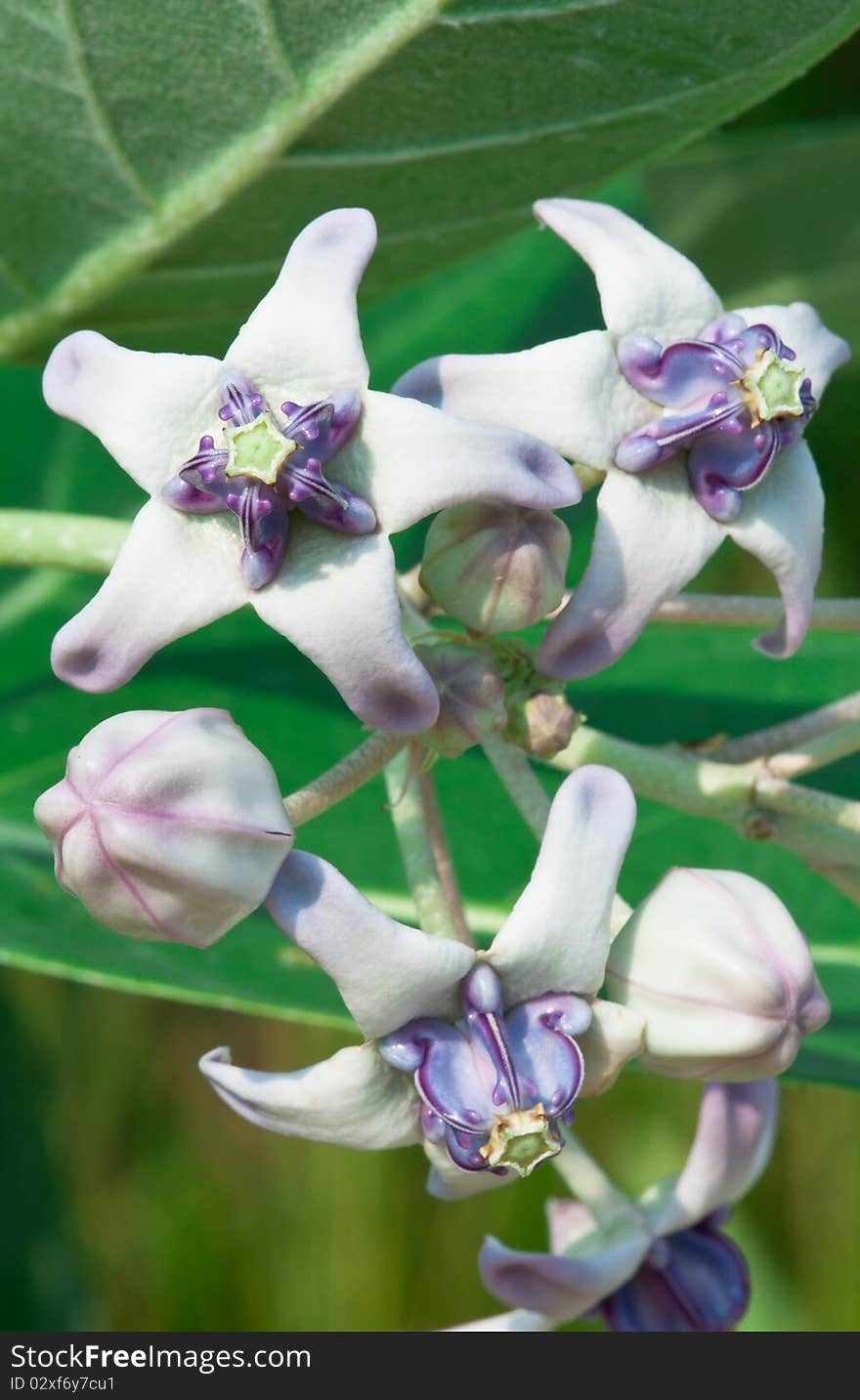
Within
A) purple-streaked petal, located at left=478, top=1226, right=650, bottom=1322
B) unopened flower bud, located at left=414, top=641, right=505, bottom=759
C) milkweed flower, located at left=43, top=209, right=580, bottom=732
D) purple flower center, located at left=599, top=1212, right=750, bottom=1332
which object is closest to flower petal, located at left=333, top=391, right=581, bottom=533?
milkweed flower, located at left=43, top=209, right=580, bottom=732

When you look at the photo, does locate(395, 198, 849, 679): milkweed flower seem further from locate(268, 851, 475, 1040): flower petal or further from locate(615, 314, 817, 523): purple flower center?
locate(268, 851, 475, 1040): flower petal

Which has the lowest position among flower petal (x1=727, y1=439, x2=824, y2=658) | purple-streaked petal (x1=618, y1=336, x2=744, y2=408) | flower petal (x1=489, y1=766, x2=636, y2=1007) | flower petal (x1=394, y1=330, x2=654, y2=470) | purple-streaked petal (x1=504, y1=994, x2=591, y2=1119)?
purple-streaked petal (x1=504, y1=994, x2=591, y2=1119)

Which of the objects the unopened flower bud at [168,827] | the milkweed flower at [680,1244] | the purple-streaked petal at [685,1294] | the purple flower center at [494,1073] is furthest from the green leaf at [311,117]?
the purple-streaked petal at [685,1294]

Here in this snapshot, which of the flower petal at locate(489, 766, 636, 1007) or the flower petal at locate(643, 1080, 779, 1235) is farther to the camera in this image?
the flower petal at locate(643, 1080, 779, 1235)

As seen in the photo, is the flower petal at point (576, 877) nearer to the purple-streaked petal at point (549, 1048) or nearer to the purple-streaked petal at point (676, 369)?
the purple-streaked petal at point (549, 1048)

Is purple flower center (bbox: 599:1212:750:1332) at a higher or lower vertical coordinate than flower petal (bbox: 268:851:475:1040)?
lower

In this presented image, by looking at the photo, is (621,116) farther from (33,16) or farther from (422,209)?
(33,16)

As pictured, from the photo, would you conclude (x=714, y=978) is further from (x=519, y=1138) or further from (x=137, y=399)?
(x=137, y=399)
